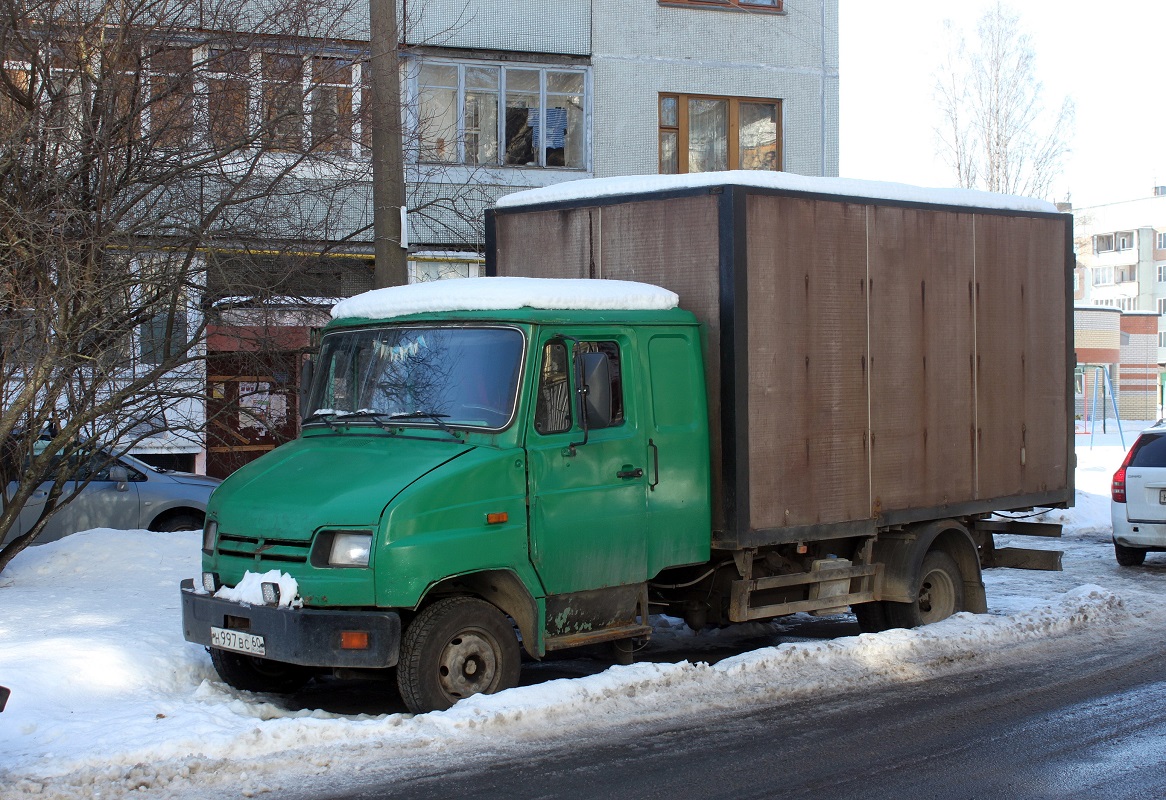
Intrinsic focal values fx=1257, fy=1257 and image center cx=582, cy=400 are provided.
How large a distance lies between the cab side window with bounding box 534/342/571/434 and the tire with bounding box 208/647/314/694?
2104 millimetres

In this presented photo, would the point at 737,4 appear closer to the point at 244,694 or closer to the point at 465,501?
the point at 465,501

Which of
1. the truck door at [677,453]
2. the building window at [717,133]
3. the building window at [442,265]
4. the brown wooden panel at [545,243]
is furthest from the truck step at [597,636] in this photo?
the building window at [717,133]

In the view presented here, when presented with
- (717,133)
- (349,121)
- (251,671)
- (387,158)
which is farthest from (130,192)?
(717,133)

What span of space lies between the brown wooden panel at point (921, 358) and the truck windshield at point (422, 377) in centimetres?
314

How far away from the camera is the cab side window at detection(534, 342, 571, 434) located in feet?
23.8

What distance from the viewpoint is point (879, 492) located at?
9047 mm

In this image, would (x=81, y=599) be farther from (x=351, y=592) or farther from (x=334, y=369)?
(x=351, y=592)

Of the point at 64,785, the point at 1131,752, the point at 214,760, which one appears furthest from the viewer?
the point at 1131,752

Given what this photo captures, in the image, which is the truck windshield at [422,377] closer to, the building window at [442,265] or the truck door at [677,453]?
the truck door at [677,453]

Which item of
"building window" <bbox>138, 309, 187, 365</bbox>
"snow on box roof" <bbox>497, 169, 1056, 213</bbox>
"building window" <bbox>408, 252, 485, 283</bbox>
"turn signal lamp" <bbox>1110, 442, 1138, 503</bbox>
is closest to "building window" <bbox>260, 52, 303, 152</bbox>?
"building window" <bbox>138, 309, 187, 365</bbox>

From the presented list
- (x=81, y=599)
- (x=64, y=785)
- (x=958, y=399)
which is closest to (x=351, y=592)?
(x=64, y=785)

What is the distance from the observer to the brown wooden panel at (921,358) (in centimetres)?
912

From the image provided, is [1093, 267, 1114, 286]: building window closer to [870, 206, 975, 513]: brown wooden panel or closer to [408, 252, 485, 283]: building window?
[408, 252, 485, 283]: building window

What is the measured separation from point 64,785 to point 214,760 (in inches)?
26.4
